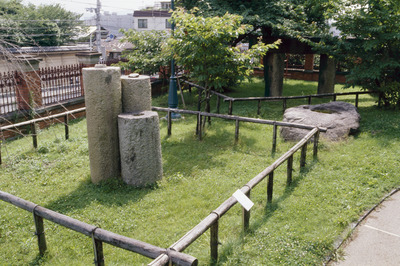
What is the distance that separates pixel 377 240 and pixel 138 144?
4.27 metres

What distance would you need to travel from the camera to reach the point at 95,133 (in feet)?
23.1

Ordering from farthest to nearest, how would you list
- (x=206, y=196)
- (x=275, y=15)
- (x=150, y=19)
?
(x=150, y=19)
(x=275, y=15)
(x=206, y=196)

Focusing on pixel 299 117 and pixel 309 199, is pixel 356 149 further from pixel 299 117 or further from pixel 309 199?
pixel 309 199

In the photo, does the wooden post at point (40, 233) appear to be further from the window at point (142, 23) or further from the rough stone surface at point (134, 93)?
the window at point (142, 23)

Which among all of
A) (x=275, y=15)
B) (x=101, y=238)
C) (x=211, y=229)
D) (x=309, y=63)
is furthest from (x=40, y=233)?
(x=309, y=63)

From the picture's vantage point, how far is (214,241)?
14.9 ft

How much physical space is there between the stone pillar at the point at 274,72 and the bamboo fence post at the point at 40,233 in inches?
493

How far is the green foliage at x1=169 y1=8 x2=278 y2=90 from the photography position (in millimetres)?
9711

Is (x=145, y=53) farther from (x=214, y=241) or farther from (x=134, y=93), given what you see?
(x=214, y=241)

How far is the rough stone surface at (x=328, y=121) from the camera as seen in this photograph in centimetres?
938

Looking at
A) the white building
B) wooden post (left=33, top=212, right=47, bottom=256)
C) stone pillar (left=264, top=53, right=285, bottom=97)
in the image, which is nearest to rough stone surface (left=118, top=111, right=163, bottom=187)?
wooden post (left=33, top=212, right=47, bottom=256)

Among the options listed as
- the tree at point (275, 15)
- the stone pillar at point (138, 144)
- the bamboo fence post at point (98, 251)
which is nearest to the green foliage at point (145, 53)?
the tree at point (275, 15)

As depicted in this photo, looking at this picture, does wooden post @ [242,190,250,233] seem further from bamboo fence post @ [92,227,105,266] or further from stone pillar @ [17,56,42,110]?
stone pillar @ [17,56,42,110]

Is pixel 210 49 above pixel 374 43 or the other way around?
the other way around
